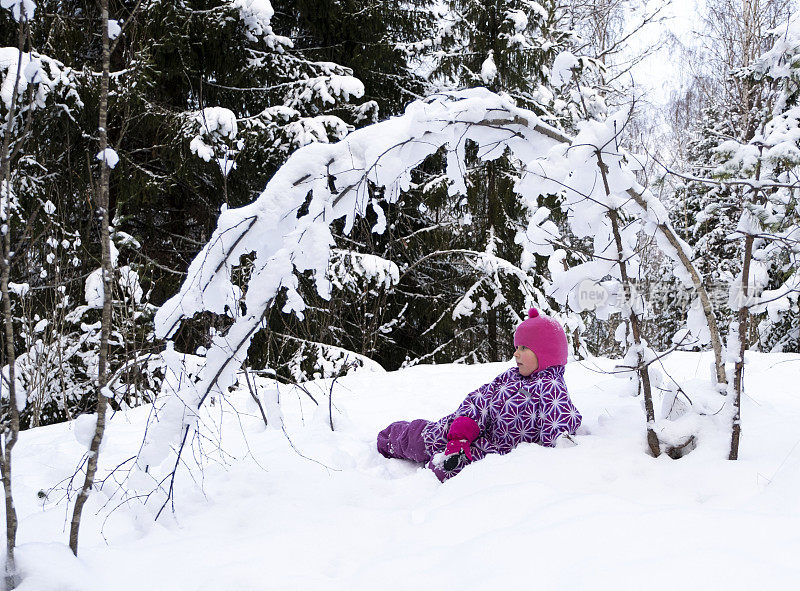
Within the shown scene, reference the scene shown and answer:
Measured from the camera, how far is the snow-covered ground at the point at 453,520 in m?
1.61

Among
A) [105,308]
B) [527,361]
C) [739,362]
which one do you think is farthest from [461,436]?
[105,308]

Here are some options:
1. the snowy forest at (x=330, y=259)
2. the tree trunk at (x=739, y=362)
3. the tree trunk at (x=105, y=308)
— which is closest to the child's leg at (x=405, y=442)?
the snowy forest at (x=330, y=259)

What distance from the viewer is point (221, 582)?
177 centimetres

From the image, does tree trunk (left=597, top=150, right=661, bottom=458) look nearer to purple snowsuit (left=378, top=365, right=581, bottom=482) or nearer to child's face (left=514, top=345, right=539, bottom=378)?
purple snowsuit (left=378, top=365, right=581, bottom=482)

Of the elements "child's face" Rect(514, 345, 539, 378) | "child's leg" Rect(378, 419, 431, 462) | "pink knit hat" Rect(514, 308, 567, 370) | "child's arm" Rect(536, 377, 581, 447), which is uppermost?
"pink knit hat" Rect(514, 308, 567, 370)

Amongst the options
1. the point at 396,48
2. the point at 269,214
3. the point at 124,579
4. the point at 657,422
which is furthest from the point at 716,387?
the point at 396,48

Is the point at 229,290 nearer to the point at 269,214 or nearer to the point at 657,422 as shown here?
the point at 269,214

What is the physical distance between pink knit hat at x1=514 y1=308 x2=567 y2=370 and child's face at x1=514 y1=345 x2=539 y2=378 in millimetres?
19

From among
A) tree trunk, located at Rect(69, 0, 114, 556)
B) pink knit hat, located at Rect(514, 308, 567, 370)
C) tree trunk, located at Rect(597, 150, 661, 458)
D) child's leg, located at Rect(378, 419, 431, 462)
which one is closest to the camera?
tree trunk, located at Rect(69, 0, 114, 556)

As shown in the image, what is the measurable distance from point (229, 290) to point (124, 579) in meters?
0.97

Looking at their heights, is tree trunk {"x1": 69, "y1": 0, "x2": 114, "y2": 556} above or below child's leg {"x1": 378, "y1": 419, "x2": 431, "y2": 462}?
above

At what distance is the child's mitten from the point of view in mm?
2799

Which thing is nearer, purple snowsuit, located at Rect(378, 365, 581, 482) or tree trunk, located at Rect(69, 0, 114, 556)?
tree trunk, located at Rect(69, 0, 114, 556)

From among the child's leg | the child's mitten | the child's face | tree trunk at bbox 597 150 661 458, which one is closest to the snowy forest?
tree trunk at bbox 597 150 661 458
